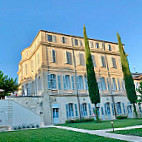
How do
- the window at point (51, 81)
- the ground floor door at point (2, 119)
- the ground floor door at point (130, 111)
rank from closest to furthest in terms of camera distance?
the ground floor door at point (2, 119) < the window at point (51, 81) < the ground floor door at point (130, 111)

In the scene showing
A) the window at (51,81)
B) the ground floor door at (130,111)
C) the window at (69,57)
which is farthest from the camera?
the ground floor door at (130,111)

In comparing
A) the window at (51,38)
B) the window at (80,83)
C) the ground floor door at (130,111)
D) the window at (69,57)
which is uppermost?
the window at (51,38)

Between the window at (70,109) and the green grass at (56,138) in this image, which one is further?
the window at (70,109)

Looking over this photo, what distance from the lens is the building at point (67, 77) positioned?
18844mm

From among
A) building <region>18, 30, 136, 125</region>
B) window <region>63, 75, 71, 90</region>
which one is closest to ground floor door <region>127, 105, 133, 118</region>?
building <region>18, 30, 136, 125</region>

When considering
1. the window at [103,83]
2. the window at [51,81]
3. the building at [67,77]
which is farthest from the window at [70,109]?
the window at [103,83]

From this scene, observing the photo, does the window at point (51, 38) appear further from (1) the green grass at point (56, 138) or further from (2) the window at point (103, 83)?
(1) the green grass at point (56, 138)

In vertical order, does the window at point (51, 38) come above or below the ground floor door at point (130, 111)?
above

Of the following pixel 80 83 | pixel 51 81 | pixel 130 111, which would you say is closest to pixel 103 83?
pixel 80 83

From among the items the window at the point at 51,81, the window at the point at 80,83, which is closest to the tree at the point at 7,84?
the window at the point at 51,81

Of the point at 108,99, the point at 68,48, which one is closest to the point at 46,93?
the point at 68,48

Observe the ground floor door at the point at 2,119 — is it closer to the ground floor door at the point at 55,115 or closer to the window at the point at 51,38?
the ground floor door at the point at 55,115

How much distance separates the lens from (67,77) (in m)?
21.0

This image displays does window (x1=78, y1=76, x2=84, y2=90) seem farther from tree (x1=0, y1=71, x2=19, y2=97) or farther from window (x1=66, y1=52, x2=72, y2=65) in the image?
tree (x1=0, y1=71, x2=19, y2=97)
